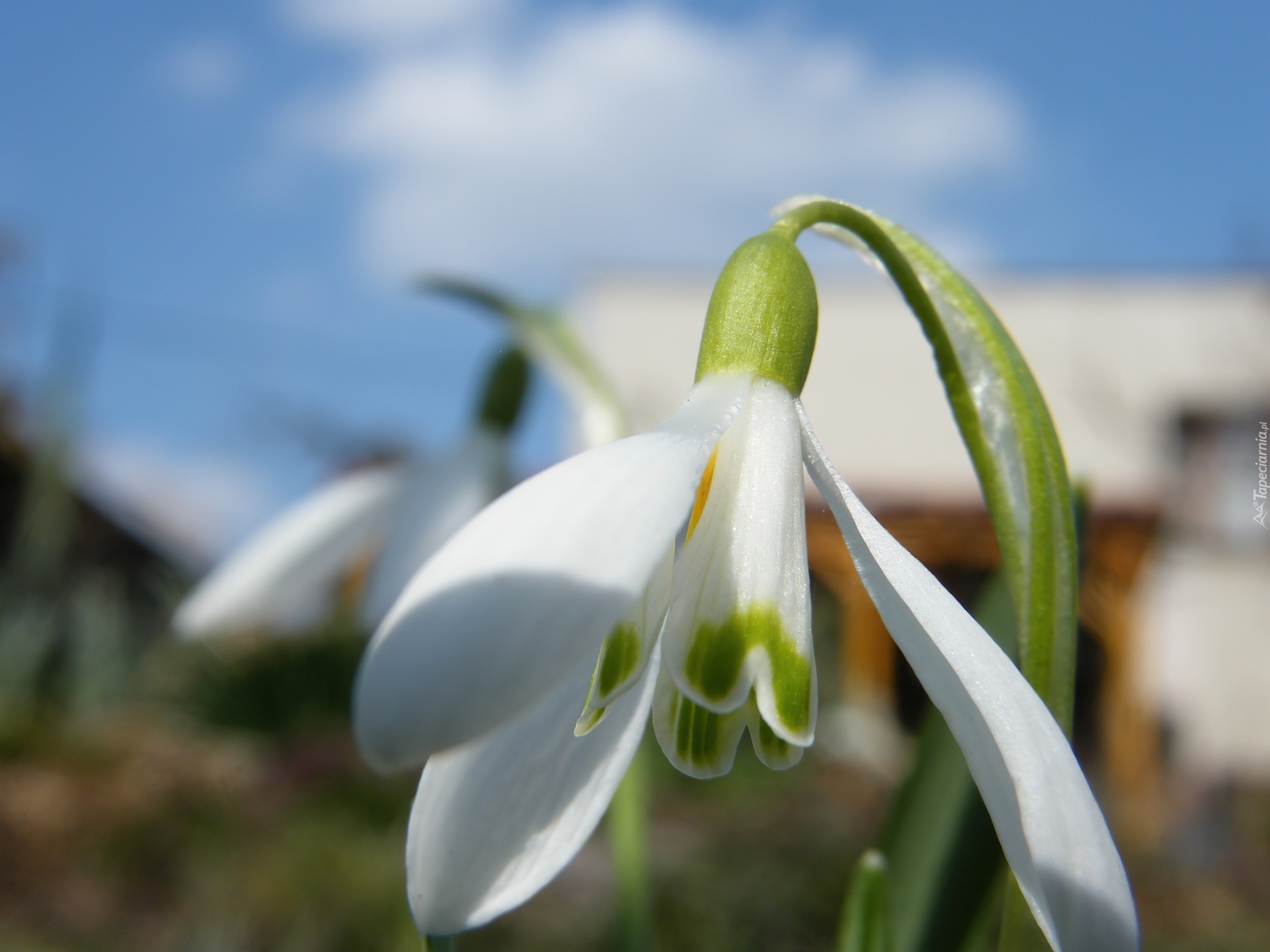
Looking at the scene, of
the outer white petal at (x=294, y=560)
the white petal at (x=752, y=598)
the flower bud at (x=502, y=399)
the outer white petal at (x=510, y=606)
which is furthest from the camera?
the flower bud at (x=502, y=399)

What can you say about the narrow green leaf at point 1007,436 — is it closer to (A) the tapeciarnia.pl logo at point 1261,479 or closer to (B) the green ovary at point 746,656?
(B) the green ovary at point 746,656

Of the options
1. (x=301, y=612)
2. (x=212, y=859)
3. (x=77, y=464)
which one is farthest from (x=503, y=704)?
(x=77, y=464)

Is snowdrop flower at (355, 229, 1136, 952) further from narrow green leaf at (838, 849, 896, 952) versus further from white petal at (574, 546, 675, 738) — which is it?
narrow green leaf at (838, 849, 896, 952)

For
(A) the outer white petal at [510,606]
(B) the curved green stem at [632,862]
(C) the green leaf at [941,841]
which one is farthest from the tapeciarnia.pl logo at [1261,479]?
(A) the outer white petal at [510,606]

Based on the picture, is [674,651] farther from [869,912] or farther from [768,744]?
[869,912]

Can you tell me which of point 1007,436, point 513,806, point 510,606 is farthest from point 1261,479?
point 510,606

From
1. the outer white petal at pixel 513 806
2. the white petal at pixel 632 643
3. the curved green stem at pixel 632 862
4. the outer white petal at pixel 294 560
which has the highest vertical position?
the white petal at pixel 632 643
